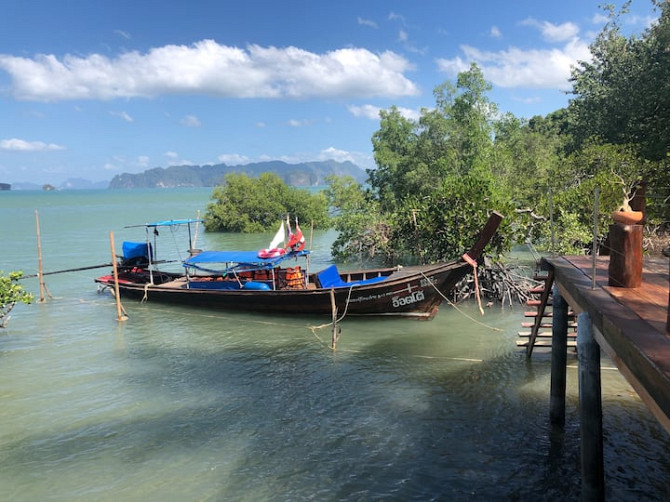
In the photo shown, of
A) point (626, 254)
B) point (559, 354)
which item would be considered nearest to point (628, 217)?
point (626, 254)

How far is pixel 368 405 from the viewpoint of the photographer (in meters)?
9.34

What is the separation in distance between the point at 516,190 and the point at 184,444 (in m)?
18.4

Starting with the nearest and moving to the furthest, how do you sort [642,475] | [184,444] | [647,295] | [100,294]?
1. [647,295]
2. [642,475]
3. [184,444]
4. [100,294]

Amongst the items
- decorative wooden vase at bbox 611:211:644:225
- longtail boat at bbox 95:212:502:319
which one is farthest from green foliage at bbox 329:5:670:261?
decorative wooden vase at bbox 611:211:644:225

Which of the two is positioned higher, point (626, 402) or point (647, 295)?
point (647, 295)

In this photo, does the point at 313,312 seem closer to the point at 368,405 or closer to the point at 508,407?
the point at 368,405

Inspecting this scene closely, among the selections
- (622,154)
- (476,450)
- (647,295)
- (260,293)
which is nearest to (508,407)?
(476,450)

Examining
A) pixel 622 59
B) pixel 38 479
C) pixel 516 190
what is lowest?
pixel 38 479

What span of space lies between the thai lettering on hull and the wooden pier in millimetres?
6615

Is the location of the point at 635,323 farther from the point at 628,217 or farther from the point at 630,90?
the point at 630,90

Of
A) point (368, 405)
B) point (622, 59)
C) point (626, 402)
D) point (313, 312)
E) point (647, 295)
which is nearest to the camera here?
point (647, 295)

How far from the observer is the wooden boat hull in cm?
1396

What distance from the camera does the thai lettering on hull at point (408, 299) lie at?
14.2 m

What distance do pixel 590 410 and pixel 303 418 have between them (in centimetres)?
511
